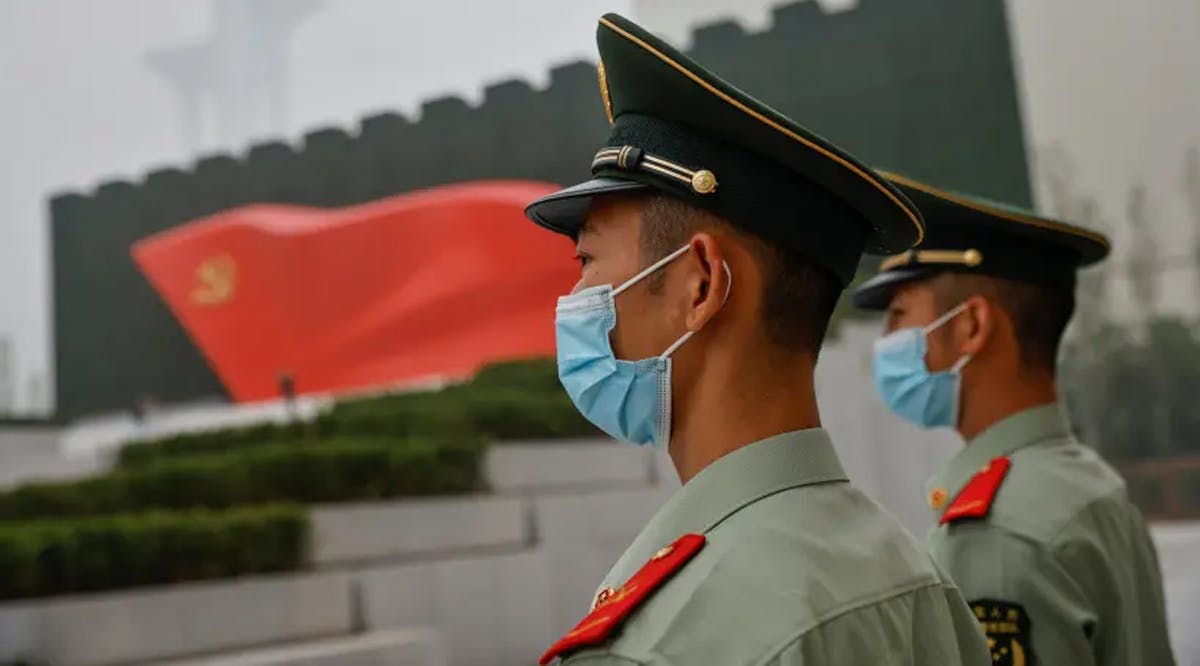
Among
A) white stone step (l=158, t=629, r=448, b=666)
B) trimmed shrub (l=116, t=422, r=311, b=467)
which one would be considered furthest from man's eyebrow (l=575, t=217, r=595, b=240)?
trimmed shrub (l=116, t=422, r=311, b=467)

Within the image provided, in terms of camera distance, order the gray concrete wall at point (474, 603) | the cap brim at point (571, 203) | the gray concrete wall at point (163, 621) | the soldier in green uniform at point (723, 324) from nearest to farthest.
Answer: the soldier in green uniform at point (723, 324) < the cap brim at point (571, 203) < the gray concrete wall at point (163, 621) < the gray concrete wall at point (474, 603)

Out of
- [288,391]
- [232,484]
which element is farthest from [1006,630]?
[288,391]

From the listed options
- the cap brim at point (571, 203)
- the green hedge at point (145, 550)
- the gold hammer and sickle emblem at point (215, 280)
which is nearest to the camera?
the cap brim at point (571, 203)

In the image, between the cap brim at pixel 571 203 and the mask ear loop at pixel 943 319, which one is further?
the mask ear loop at pixel 943 319

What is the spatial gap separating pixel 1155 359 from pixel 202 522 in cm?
330

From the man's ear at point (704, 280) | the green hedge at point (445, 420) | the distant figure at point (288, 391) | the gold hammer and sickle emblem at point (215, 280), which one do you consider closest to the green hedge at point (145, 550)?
the green hedge at point (445, 420)

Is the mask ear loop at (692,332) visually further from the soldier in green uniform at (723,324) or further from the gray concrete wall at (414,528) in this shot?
the gray concrete wall at (414,528)

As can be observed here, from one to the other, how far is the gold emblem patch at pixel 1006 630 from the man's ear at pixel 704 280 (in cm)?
64

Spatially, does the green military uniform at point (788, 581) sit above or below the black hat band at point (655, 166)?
below

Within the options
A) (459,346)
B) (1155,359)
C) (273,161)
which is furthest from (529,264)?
(1155,359)

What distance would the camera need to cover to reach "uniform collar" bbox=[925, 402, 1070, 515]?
189 cm

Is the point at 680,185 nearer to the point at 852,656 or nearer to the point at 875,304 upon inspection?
the point at 852,656

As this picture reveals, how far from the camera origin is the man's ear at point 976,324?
1910 millimetres

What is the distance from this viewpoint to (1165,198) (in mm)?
4547
